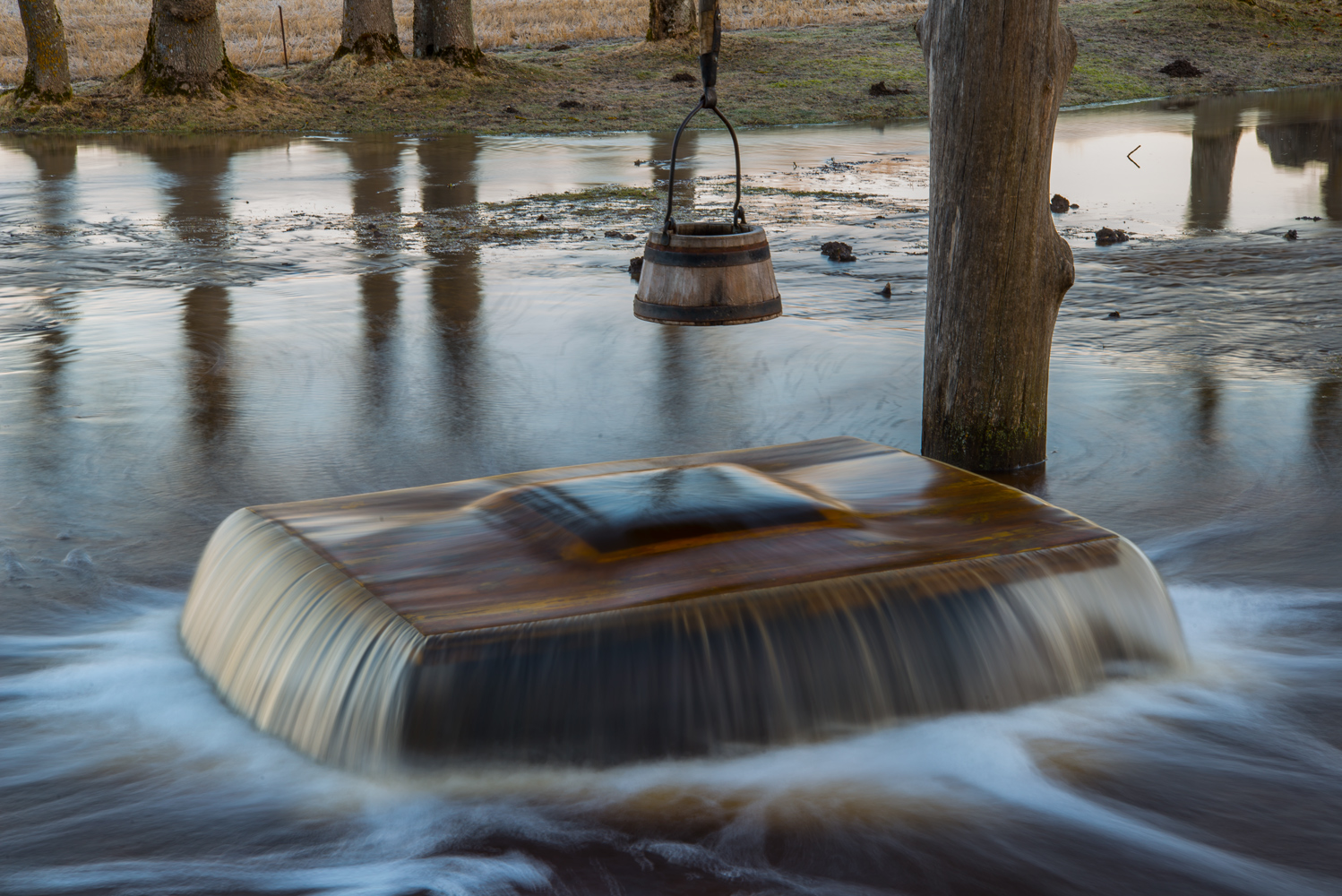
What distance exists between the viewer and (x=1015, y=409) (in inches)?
220

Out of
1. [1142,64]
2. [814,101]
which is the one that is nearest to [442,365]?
[814,101]

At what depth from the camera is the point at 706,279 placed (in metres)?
4.33

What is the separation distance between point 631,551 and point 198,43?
19.5 m

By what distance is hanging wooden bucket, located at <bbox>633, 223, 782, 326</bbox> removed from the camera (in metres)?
4.33

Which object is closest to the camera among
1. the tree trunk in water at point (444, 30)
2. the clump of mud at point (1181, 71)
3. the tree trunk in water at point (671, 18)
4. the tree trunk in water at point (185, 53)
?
the tree trunk in water at point (185, 53)

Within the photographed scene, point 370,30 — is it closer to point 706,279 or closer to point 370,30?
point 370,30

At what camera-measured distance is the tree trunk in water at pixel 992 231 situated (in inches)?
197

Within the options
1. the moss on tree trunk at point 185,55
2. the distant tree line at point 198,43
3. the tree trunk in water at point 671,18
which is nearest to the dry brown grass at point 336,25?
the tree trunk in water at point 671,18

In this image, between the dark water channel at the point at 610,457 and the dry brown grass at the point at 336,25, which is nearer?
the dark water channel at the point at 610,457

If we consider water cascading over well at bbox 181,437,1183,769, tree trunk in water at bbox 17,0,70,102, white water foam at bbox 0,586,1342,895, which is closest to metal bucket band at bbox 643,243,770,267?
water cascading over well at bbox 181,437,1183,769

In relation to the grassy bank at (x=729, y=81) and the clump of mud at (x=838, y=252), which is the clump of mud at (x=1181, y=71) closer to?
the grassy bank at (x=729, y=81)

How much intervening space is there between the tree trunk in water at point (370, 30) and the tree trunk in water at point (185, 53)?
2.47 m

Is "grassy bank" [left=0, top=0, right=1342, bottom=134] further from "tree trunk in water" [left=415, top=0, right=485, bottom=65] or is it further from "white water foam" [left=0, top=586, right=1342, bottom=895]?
"white water foam" [left=0, top=586, right=1342, bottom=895]

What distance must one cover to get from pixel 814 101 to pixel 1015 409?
1744 cm
